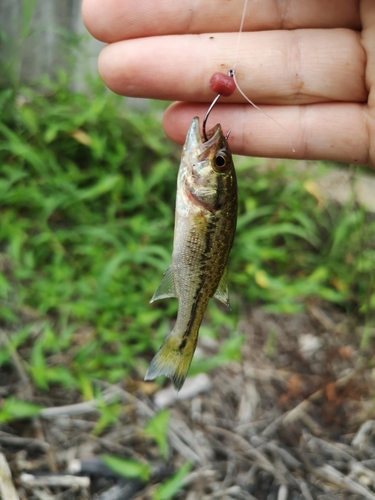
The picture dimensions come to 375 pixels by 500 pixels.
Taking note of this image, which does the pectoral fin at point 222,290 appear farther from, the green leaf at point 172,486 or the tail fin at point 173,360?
the green leaf at point 172,486

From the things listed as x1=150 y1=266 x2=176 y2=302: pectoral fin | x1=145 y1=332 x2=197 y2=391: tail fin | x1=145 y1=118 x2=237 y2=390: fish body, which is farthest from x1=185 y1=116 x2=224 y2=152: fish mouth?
x1=145 y1=332 x2=197 y2=391: tail fin

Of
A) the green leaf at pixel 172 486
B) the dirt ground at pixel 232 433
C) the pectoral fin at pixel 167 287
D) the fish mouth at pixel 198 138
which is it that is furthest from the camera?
the dirt ground at pixel 232 433

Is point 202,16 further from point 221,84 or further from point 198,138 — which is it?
point 198,138

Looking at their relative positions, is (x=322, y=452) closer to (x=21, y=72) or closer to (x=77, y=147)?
(x=77, y=147)

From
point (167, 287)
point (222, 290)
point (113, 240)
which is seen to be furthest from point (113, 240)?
point (222, 290)

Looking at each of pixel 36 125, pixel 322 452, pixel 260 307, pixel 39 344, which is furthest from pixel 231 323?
pixel 36 125

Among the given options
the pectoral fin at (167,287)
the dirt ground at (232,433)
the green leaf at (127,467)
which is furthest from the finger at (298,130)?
the green leaf at (127,467)

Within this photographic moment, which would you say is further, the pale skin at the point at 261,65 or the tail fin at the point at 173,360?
the pale skin at the point at 261,65
